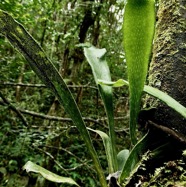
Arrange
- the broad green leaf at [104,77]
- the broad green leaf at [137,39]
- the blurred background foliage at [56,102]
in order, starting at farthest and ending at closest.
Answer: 1. the blurred background foliage at [56,102]
2. the broad green leaf at [104,77]
3. the broad green leaf at [137,39]

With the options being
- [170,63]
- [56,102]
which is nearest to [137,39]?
[170,63]

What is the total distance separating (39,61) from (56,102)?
9.03 feet

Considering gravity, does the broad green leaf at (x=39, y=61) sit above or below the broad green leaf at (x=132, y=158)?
above

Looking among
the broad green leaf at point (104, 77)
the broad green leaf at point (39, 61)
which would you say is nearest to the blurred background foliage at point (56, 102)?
the broad green leaf at point (104, 77)

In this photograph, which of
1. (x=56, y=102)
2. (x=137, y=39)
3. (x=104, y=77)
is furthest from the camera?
(x=56, y=102)

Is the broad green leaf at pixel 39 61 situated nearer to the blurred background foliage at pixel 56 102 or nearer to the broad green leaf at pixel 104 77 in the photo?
the broad green leaf at pixel 104 77

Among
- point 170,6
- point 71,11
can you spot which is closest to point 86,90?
point 71,11

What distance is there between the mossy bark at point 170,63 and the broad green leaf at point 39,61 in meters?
0.18

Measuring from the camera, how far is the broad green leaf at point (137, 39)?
1.76ft

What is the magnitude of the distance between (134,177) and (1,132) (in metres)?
3.00

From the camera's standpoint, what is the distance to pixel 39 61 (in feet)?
2.01

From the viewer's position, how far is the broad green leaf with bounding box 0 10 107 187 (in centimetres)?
59

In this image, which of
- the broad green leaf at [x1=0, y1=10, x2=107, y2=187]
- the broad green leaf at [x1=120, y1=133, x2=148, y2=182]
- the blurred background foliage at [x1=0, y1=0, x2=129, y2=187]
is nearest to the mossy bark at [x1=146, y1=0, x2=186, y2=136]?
the broad green leaf at [x1=120, y1=133, x2=148, y2=182]

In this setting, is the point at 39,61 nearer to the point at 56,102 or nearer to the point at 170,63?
the point at 170,63
